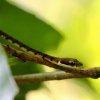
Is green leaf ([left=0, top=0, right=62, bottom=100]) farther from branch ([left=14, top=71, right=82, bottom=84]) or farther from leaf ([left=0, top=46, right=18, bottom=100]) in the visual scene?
leaf ([left=0, top=46, right=18, bottom=100])

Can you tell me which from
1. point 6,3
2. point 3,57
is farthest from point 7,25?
point 3,57

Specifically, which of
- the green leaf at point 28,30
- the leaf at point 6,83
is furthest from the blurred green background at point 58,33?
the leaf at point 6,83

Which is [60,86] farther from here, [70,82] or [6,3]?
[6,3]

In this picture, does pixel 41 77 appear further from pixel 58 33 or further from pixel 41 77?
pixel 58 33

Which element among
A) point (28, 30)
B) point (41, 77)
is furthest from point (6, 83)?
point (28, 30)

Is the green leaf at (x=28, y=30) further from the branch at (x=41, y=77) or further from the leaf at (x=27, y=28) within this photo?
the branch at (x=41, y=77)

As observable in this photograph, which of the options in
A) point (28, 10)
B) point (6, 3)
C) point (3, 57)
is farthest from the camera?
point (28, 10)
